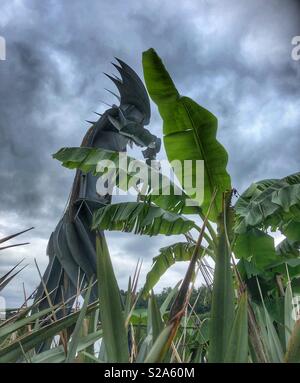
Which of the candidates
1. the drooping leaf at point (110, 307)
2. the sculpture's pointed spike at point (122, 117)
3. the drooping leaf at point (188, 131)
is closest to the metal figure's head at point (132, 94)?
the sculpture's pointed spike at point (122, 117)

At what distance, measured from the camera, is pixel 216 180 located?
226 centimetres

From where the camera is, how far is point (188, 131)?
219 cm

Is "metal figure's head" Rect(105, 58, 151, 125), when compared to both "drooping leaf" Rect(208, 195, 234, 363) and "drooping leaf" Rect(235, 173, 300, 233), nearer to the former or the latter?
"drooping leaf" Rect(235, 173, 300, 233)

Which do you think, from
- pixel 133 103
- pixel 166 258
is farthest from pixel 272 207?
pixel 133 103

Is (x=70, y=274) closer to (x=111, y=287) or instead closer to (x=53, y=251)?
(x=53, y=251)

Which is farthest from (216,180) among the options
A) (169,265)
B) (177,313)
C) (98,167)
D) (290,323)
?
(177,313)

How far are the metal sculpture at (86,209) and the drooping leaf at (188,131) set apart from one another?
872 millimetres

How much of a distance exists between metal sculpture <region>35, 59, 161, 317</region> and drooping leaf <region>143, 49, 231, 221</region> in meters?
0.87

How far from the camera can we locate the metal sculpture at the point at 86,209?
9.54ft

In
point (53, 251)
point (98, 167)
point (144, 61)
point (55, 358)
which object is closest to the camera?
point (55, 358)

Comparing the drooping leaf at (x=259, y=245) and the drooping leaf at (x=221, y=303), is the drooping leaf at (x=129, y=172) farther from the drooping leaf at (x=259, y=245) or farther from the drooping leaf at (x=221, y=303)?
the drooping leaf at (x=221, y=303)

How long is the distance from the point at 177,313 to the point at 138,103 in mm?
3289

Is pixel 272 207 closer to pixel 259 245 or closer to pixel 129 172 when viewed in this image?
pixel 259 245

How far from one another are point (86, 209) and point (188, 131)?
1126 mm
